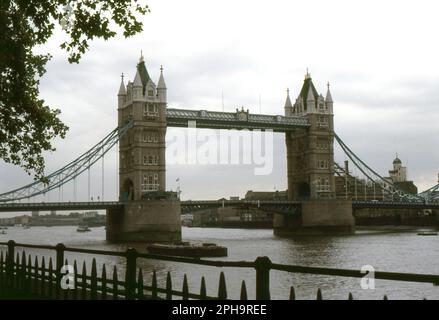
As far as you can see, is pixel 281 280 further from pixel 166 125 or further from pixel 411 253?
pixel 166 125

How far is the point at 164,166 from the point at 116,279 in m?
70.2

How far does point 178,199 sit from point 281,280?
4526 cm

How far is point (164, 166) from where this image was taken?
78812mm

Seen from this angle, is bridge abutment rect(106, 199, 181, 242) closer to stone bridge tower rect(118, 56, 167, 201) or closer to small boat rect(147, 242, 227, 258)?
stone bridge tower rect(118, 56, 167, 201)

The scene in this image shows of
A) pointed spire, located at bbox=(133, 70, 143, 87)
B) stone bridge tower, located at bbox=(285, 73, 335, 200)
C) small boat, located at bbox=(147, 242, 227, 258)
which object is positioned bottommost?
small boat, located at bbox=(147, 242, 227, 258)

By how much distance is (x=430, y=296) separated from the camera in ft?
79.3

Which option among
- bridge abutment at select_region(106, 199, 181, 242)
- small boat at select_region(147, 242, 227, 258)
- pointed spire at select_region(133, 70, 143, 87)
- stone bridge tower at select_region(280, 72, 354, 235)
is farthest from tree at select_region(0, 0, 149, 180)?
stone bridge tower at select_region(280, 72, 354, 235)

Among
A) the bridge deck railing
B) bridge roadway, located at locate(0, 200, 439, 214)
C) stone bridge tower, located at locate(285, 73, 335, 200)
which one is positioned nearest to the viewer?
the bridge deck railing

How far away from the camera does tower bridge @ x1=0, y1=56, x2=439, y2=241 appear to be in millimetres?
71750

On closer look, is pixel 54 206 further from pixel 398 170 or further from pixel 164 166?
pixel 398 170

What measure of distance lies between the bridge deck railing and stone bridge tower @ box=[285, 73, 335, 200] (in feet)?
273

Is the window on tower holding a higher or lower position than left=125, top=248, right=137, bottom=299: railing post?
higher

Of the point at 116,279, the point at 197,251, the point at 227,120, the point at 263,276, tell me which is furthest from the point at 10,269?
the point at 227,120
